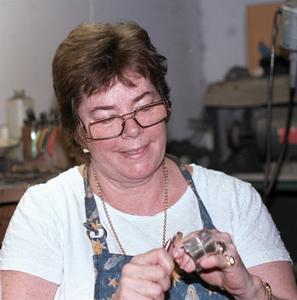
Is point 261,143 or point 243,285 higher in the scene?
point 243,285

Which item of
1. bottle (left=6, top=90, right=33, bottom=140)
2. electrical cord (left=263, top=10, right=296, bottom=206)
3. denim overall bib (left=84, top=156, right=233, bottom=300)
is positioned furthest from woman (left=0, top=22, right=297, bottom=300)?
electrical cord (left=263, top=10, right=296, bottom=206)

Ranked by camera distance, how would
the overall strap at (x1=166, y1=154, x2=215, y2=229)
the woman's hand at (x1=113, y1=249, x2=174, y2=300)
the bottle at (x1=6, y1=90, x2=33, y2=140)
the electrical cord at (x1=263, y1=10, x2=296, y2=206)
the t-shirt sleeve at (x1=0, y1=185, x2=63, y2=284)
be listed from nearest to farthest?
the woman's hand at (x1=113, y1=249, x2=174, y2=300), the t-shirt sleeve at (x1=0, y1=185, x2=63, y2=284), the overall strap at (x1=166, y1=154, x2=215, y2=229), the bottle at (x1=6, y1=90, x2=33, y2=140), the electrical cord at (x1=263, y1=10, x2=296, y2=206)

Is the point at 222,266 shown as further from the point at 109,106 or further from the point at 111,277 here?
the point at 109,106

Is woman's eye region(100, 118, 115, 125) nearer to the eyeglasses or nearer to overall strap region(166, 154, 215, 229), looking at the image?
the eyeglasses

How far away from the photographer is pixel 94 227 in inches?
59.5

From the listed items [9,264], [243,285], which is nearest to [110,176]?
[9,264]

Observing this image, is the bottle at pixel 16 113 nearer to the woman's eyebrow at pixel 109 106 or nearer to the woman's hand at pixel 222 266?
the woman's eyebrow at pixel 109 106

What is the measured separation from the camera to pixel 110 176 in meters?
1.55

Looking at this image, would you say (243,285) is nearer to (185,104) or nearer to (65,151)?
(65,151)

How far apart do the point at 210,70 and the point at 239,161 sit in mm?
1264

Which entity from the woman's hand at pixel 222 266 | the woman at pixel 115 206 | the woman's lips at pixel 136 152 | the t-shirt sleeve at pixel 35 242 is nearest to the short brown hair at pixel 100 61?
the woman at pixel 115 206

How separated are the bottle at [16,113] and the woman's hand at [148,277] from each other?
4.42 ft

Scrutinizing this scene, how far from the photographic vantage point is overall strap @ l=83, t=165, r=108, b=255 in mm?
1491

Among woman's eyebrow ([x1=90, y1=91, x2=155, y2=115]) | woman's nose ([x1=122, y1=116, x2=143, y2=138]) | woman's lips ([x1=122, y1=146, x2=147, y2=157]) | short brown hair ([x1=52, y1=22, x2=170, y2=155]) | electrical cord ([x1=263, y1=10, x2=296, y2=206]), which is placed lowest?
electrical cord ([x1=263, y1=10, x2=296, y2=206])
